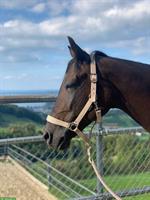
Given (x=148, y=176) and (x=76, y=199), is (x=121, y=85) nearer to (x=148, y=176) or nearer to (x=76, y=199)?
(x=76, y=199)

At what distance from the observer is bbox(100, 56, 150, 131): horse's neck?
11.9 feet

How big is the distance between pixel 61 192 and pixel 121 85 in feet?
7.25

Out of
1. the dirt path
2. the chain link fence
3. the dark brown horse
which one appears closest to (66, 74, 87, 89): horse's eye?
the dark brown horse

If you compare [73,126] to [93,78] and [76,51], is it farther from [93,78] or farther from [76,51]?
[76,51]

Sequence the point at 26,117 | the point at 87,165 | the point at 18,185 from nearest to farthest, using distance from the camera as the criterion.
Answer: the point at 26,117 → the point at 87,165 → the point at 18,185

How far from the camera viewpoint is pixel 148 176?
245 inches

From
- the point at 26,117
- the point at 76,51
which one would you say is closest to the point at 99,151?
the point at 26,117

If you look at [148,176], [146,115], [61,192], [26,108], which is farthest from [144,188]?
[146,115]

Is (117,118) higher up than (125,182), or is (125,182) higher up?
(117,118)

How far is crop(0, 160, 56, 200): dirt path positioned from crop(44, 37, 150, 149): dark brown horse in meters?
1.69

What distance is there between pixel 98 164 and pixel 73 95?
5.49 ft

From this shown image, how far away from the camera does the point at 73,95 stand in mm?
3617

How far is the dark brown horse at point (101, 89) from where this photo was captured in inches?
142

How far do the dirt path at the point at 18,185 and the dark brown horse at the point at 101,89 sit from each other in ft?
5.54
